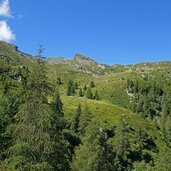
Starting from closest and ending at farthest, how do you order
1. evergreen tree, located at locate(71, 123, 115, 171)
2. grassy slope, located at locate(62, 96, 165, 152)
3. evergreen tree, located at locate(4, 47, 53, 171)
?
evergreen tree, located at locate(4, 47, 53, 171) → evergreen tree, located at locate(71, 123, 115, 171) → grassy slope, located at locate(62, 96, 165, 152)

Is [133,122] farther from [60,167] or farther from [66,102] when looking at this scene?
[60,167]

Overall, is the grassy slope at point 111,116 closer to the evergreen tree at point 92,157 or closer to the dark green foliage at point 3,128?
the evergreen tree at point 92,157

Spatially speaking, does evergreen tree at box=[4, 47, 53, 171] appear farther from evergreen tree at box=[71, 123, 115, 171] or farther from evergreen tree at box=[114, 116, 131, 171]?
evergreen tree at box=[114, 116, 131, 171]

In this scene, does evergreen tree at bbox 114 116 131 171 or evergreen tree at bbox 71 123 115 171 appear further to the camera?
evergreen tree at bbox 114 116 131 171

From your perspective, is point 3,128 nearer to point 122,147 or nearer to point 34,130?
point 34,130

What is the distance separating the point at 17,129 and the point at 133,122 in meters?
156

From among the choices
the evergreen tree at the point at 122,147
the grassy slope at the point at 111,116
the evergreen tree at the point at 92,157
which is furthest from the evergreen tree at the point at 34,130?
the grassy slope at the point at 111,116

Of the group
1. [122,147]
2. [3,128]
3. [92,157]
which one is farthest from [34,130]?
[122,147]

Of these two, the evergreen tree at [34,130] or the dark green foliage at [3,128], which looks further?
the dark green foliage at [3,128]

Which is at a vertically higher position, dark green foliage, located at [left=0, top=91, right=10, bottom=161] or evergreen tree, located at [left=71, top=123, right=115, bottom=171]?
dark green foliage, located at [left=0, top=91, right=10, bottom=161]

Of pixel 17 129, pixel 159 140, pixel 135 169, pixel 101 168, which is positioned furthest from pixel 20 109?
pixel 159 140

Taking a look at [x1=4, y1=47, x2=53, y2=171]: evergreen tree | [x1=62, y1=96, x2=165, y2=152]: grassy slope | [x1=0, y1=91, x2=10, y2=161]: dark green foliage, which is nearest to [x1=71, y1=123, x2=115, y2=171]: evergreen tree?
[x1=0, y1=91, x2=10, y2=161]: dark green foliage

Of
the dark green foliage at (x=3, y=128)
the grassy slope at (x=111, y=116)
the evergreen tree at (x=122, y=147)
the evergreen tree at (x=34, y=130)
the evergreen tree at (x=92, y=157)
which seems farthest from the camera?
the grassy slope at (x=111, y=116)

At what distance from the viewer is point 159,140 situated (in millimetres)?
177625
